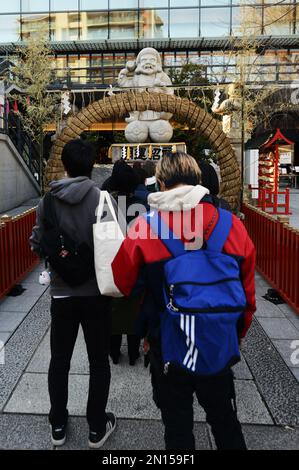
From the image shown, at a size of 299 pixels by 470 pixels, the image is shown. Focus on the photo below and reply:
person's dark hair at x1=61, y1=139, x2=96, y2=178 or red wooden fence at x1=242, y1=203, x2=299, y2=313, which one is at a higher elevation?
person's dark hair at x1=61, y1=139, x2=96, y2=178

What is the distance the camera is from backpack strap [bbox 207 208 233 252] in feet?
6.86

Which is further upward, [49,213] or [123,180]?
[123,180]

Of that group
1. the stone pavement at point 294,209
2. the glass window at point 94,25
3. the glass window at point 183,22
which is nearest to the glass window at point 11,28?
the glass window at point 94,25

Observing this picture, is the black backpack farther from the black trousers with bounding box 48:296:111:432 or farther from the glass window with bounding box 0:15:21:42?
the glass window with bounding box 0:15:21:42

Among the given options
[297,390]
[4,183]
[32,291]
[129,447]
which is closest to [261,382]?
[297,390]

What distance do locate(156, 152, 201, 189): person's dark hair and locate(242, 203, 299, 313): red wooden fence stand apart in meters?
3.24

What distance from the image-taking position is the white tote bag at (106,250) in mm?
2484

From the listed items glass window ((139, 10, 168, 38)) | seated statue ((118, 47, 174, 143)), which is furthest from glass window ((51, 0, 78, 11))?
seated statue ((118, 47, 174, 143))

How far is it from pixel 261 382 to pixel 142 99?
4519 millimetres

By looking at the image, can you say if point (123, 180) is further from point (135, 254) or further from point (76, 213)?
point (135, 254)

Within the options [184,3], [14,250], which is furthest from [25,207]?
[184,3]

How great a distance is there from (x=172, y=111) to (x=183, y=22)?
18946mm

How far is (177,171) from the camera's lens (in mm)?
2201

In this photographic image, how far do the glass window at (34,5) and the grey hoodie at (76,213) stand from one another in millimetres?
24883
